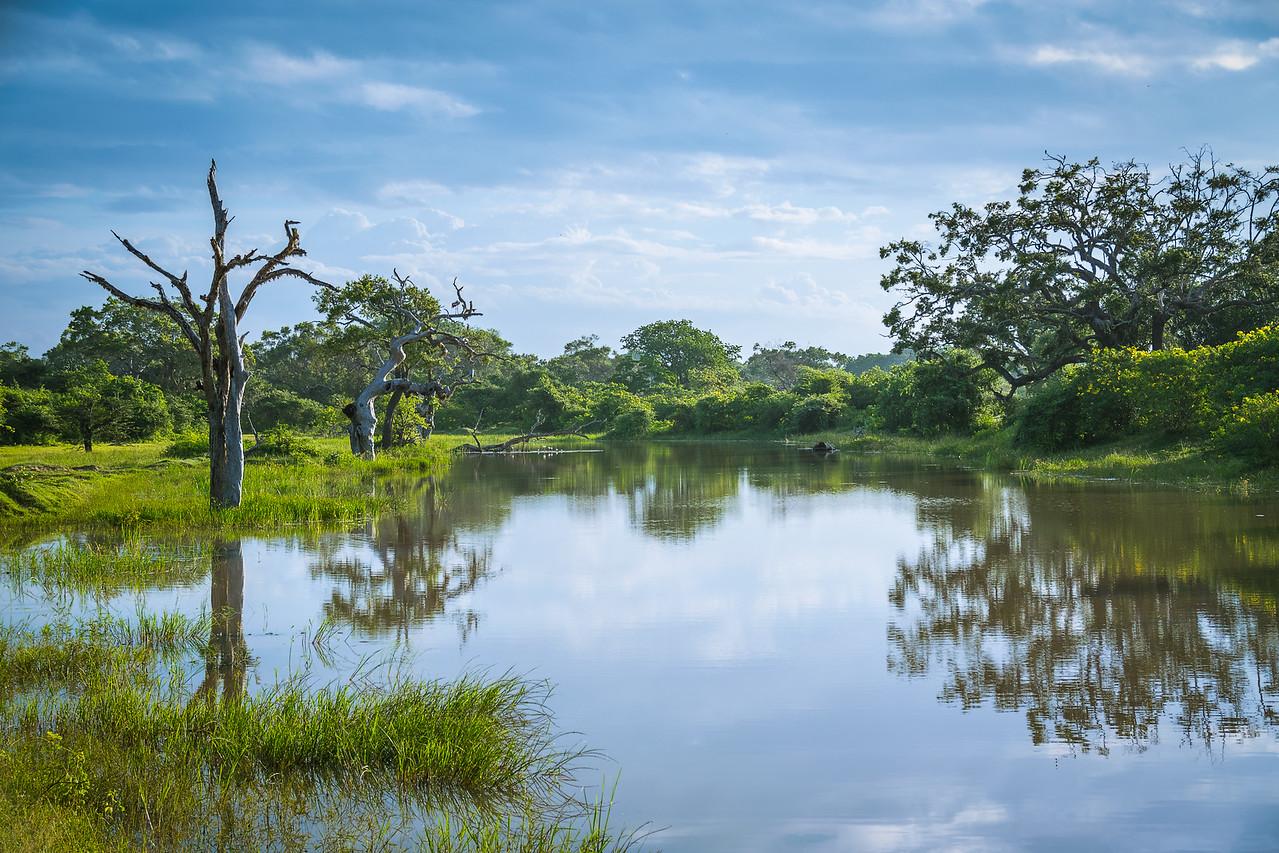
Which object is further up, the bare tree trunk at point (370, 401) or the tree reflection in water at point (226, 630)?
the bare tree trunk at point (370, 401)

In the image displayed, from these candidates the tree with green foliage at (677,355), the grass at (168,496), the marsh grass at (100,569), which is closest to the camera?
the marsh grass at (100,569)

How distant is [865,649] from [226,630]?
561 centimetres

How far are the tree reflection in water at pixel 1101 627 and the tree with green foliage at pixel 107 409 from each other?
2507cm

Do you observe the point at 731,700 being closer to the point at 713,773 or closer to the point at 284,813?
the point at 713,773

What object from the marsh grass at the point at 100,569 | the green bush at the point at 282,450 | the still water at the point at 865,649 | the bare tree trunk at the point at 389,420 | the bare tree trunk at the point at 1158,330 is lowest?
the still water at the point at 865,649

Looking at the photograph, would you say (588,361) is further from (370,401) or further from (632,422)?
(370,401)

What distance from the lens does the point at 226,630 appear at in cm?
895

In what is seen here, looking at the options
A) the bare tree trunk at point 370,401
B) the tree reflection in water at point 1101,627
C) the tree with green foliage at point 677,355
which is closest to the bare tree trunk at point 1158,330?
the tree reflection in water at point 1101,627

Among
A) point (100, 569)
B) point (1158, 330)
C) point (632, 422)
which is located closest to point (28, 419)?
point (100, 569)

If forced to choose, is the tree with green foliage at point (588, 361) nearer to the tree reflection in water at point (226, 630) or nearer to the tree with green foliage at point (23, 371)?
the tree with green foliage at point (23, 371)

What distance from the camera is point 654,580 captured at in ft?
38.9

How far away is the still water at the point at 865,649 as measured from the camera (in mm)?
5297

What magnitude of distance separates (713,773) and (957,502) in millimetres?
14854

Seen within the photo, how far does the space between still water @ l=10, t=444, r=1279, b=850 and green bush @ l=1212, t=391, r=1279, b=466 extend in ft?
6.73
